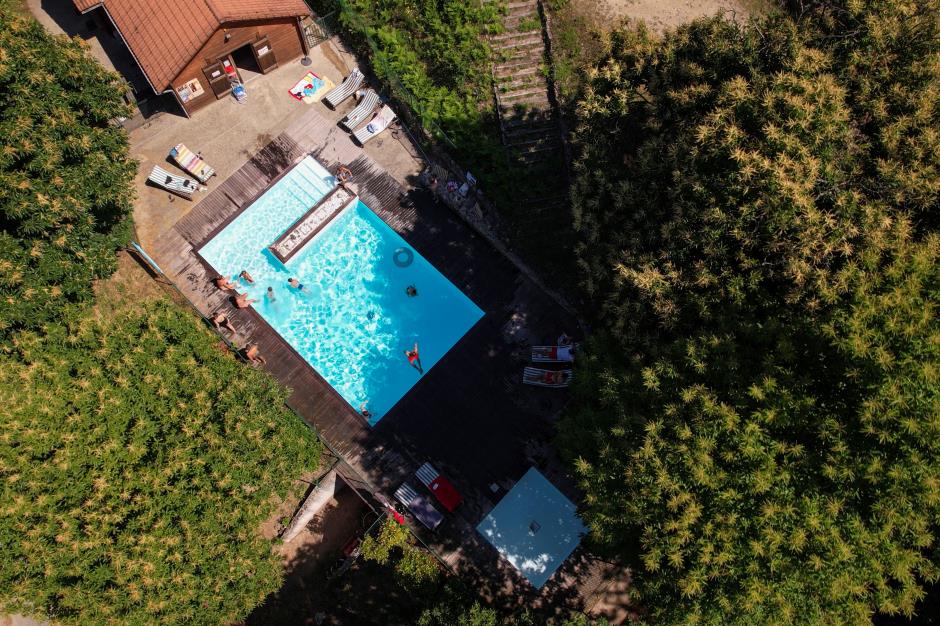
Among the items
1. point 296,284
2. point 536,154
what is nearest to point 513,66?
point 536,154

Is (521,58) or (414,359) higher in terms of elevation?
(521,58)

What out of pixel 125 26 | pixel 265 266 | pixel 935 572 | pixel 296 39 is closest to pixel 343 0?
pixel 296 39

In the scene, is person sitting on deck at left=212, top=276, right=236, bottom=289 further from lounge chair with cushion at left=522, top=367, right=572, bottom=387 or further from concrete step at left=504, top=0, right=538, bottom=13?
concrete step at left=504, top=0, right=538, bottom=13

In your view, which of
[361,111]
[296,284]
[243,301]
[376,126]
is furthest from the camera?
[361,111]

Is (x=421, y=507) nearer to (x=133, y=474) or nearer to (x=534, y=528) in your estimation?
(x=534, y=528)

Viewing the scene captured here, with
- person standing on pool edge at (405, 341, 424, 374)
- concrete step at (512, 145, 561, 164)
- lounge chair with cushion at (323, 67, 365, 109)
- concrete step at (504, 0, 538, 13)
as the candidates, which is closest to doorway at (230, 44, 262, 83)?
lounge chair with cushion at (323, 67, 365, 109)
